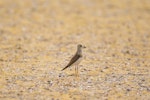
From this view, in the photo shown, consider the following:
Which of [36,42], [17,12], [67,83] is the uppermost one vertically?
[17,12]

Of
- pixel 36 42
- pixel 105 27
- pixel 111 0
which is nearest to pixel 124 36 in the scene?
pixel 105 27

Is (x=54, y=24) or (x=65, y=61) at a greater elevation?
(x=54, y=24)

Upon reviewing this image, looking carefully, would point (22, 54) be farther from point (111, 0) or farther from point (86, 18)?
point (111, 0)

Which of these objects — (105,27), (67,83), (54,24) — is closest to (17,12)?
(54,24)

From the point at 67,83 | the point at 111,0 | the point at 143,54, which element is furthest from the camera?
the point at 111,0

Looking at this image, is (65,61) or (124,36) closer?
(65,61)

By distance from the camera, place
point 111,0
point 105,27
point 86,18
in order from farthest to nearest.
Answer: point 111,0 < point 86,18 < point 105,27
